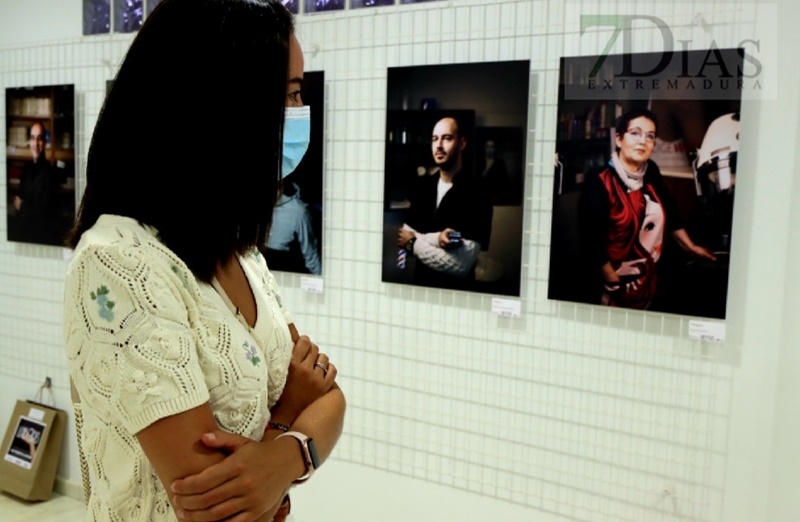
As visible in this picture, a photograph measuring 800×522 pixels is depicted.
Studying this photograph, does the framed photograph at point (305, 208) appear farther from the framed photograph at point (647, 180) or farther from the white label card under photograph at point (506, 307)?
the framed photograph at point (647, 180)

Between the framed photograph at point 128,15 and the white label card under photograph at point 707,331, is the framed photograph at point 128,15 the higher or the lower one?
the higher one

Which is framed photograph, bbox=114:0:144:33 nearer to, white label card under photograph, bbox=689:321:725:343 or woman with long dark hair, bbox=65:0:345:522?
woman with long dark hair, bbox=65:0:345:522

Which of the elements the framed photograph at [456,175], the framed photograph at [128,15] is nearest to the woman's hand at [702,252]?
the framed photograph at [456,175]

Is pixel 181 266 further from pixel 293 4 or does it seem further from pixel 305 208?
pixel 293 4

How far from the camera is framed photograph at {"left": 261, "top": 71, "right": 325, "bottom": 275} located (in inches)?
114

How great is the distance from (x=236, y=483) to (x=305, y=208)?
194 cm

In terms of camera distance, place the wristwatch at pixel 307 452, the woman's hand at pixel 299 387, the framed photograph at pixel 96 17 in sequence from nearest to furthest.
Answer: the wristwatch at pixel 307 452 < the woman's hand at pixel 299 387 < the framed photograph at pixel 96 17

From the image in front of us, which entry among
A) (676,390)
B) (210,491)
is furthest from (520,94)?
(210,491)

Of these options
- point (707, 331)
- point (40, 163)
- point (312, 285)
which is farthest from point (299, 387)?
point (40, 163)

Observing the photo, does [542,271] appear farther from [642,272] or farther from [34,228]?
[34,228]

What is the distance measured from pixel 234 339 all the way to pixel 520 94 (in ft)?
5.20

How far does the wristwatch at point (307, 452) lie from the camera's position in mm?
1276

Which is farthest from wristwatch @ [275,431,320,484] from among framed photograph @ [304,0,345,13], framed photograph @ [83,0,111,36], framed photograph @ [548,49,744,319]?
framed photograph @ [83,0,111,36]

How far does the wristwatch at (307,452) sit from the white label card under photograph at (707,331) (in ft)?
4.68
